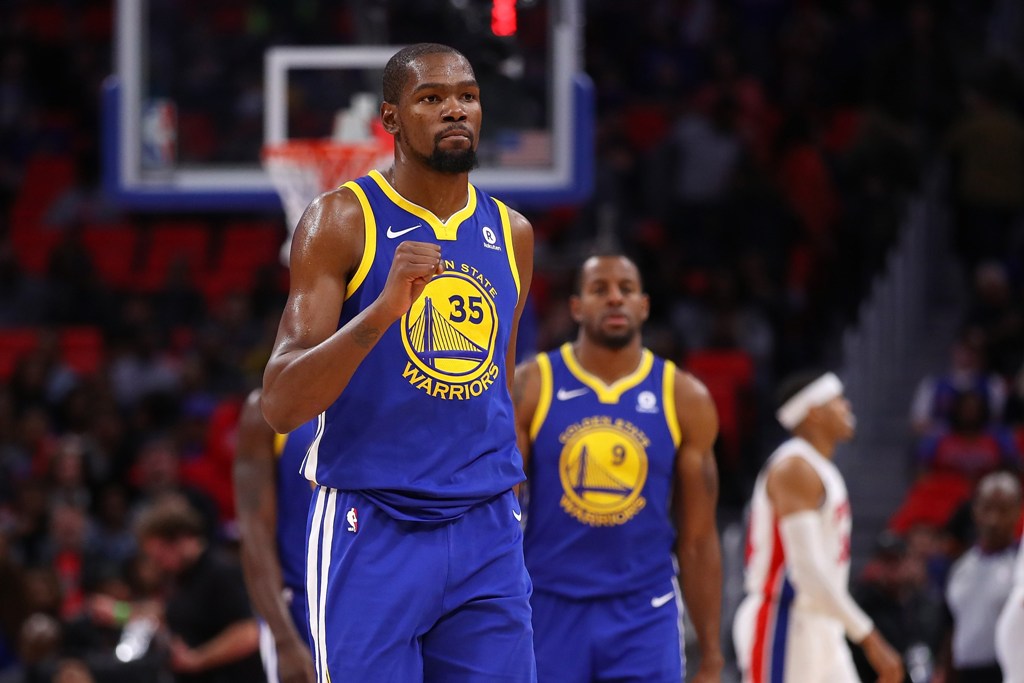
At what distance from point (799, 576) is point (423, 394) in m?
3.60

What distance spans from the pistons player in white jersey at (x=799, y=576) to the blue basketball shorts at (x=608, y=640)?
1377 millimetres

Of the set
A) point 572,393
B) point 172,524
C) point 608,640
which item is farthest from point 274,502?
point 172,524

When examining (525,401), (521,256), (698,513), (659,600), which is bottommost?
(659,600)

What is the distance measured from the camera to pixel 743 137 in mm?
15992

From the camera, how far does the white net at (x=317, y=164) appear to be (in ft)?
30.0

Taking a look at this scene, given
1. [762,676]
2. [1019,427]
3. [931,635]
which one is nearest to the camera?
[762,676]

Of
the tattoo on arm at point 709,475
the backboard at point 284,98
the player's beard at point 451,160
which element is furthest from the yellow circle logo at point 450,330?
the backboard at point 284,98

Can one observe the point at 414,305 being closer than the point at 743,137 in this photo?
Yes

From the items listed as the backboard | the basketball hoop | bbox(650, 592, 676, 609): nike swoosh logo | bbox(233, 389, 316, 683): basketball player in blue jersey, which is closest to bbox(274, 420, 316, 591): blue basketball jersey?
bbox(233, 389, 316, 683): basketball player in blue jersey

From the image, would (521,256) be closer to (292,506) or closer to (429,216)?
(429,216)

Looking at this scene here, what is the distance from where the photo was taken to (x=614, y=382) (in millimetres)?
Answer: 6230

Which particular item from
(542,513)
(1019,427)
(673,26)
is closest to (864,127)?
(673,26)

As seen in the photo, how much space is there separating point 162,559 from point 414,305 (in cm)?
536

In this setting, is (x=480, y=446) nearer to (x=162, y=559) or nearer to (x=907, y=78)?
(x=162, y=559)
